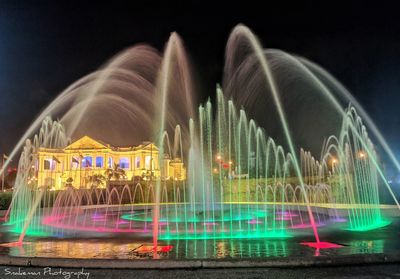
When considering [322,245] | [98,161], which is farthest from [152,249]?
[98,161]

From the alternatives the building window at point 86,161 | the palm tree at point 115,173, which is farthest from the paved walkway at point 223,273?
the building window at point 86,161

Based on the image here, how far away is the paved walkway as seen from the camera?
7703 millimetres

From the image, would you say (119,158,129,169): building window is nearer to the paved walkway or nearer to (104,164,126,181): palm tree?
(104,164,126,181): palm tree

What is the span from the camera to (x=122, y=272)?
805 centimetres

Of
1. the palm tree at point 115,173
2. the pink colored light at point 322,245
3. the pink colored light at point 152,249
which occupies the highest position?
the palm tree at point 115,173

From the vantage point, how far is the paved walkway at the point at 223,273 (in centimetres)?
770

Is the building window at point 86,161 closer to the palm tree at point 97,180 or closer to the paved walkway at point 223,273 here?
the palm tree at point 97,180

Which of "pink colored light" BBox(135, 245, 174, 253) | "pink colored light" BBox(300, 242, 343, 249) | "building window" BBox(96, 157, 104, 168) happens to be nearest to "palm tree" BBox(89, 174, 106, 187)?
"building window" BBox(96, 157, 104, 168)

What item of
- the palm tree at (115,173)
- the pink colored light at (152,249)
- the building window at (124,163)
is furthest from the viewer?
the building window at (124,163)

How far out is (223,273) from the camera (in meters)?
7.91

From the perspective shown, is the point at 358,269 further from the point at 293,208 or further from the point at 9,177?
the point at 9,177

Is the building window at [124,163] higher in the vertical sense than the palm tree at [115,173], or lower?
higher

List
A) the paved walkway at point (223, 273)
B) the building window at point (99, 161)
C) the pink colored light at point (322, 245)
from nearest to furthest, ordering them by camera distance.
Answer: the paved walkway at point (223, 273), the pink colored light at point (322, 245), the building window at point (99, 161)

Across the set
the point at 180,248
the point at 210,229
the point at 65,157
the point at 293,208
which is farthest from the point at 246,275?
the point at 65,157
